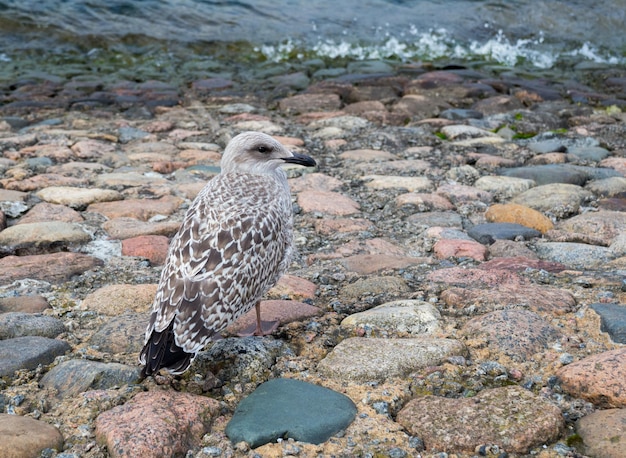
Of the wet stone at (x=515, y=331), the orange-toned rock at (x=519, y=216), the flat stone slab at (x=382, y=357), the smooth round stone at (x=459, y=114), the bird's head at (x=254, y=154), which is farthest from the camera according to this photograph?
the smooth round stone at (x=459, y=114)

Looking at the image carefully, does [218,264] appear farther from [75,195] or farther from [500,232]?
[75,195]

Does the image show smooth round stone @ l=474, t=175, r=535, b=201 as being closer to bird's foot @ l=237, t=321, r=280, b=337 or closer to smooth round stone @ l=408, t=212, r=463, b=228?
smooth round stone @ l=408, t=212, r=463, b=228

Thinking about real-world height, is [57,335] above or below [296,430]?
below

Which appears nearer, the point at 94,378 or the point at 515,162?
the point at 94,378

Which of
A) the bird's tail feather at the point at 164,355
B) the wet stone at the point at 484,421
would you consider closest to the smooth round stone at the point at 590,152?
the wet stone at the point at 484,421

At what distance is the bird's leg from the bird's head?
0.85 m

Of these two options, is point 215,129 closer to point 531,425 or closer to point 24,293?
point 24,293

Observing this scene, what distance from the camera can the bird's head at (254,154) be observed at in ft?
13.1

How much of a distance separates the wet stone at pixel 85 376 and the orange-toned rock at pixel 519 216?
10.4 ft

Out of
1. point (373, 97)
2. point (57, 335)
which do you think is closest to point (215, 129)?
point (373, 97)

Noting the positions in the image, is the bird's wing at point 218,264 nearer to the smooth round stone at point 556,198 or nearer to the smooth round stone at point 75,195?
the smooth round stone at point 75,195

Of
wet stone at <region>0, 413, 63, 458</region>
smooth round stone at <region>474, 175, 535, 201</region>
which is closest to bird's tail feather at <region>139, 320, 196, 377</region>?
wet stone at <region>0, 413, 63, 458</region>

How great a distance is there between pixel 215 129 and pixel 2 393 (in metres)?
5.57

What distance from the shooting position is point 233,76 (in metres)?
11.9
